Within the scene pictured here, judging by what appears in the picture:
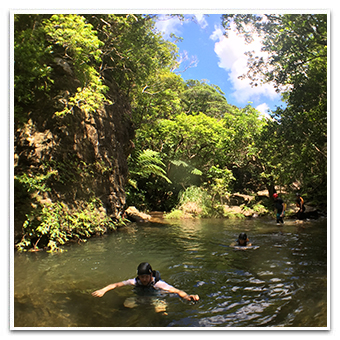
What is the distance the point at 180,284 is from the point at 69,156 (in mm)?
5668

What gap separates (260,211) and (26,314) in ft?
53.6

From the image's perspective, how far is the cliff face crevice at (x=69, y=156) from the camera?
7.90 m

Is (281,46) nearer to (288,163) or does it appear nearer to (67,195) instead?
(67,195)

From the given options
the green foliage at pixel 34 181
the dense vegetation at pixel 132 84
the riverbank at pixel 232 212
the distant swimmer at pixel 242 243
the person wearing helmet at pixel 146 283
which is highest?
the dense vegetation at pixel 132 84

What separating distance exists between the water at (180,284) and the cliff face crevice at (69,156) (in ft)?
5.20

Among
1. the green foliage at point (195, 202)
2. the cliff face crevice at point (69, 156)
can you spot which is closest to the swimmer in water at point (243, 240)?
the cliff face crevice at point (69, 156)

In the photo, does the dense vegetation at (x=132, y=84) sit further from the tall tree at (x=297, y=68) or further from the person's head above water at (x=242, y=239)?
the person's head above water at (x=242, y=239)

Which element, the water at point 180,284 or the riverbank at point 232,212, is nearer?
the water at point 180,284

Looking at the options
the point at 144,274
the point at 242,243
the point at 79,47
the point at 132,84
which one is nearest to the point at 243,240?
the point at 242,243

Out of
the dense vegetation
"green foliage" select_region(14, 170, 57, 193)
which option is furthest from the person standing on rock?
"green foliage" select_region(14, 170, 57, 193)

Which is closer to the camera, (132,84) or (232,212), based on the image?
(132,84)

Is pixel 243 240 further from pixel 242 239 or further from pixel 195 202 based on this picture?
pixel 195 202

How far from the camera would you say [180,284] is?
5.62 meters
